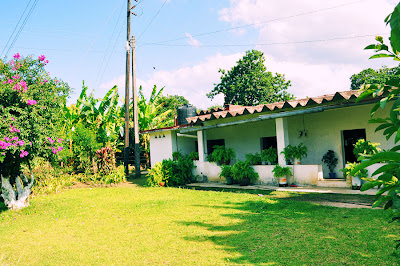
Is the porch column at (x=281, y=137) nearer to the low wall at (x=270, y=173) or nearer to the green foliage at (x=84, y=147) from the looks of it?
Result: the low wall at (x=270, y=173)

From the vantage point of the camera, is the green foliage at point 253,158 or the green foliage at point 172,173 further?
the green foliage at point 172,173

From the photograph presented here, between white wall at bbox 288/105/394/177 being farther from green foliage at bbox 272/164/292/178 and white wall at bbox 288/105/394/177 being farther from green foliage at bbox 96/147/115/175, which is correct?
green foliage at bbox 96/147/115/175

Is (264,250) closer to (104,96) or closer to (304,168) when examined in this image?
(304,168)

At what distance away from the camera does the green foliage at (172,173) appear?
13531mm

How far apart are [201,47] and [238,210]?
12633 mm

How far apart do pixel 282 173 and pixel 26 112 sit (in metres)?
8.37

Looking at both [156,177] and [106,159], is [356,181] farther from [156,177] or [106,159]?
[106,159]

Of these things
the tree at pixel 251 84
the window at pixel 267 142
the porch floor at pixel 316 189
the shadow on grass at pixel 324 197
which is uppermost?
the tree at pixel 251 84

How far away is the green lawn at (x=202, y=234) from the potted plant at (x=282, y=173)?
5.10ft

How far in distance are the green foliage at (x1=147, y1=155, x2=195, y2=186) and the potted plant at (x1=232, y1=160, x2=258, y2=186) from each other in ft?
9.35

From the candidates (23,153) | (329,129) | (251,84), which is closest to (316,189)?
(329,129)

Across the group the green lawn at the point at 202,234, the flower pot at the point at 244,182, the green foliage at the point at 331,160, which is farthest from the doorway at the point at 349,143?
the flower pot at the point at 244,182

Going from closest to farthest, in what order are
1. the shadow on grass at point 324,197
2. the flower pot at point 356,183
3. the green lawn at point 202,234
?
the green lawn at point 202,234 → the shadow on grass at point 324,197 → the flower pot at point 356,183

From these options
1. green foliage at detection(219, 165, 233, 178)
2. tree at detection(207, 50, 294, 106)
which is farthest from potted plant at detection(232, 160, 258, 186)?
tree at detection(207, 50, 294, 106)
